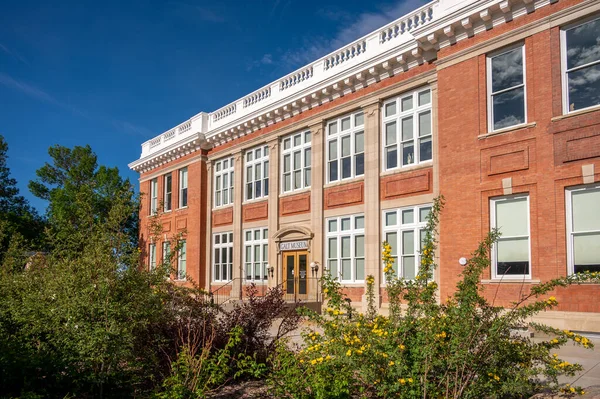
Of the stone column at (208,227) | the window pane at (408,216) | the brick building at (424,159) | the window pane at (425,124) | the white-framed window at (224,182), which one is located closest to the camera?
the brick building at (424,159)

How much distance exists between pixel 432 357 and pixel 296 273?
58.4 feet

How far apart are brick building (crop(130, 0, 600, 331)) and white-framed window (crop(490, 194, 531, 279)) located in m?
0.04

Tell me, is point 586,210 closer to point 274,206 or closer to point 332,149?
point 332,149

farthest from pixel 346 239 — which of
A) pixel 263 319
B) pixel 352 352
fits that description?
pixel 352 352

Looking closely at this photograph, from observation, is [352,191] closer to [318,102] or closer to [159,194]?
[318,102]

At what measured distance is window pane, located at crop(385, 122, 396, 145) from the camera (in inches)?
784

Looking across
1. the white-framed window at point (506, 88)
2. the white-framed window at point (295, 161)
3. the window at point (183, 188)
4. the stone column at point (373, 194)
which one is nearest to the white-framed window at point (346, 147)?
the stone column at point (373, 194)

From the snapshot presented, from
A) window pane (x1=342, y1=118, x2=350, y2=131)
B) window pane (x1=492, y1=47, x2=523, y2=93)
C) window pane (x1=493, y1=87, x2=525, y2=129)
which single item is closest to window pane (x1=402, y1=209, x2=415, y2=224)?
window pane (x1=493, y1=87, x2=525, y2=129)

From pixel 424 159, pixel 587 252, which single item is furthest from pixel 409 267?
pixel 587 252

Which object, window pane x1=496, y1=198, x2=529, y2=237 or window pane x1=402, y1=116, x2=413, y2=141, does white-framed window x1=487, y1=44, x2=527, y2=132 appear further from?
window pane x1=402, y1=116, x2=413, y2=141

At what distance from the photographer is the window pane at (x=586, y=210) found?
13711 mm

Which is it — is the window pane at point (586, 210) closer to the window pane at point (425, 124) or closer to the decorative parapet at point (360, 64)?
the decorative parapet at point (360, 64)

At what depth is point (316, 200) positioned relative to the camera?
22812mm

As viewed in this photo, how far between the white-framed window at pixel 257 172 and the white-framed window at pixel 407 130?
26.4ft
